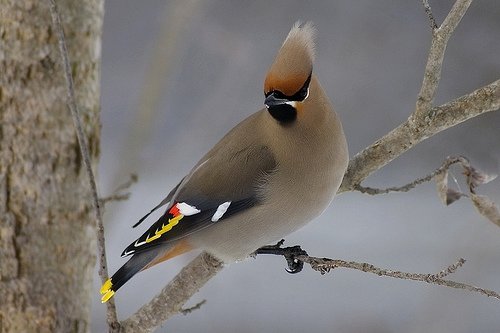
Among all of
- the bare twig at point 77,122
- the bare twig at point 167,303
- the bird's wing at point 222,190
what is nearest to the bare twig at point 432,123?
the bird's wing at point 222,190

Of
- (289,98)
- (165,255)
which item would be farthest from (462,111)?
(165,255)

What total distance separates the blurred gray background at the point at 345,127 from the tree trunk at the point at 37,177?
119 centimetres

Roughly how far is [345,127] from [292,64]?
200cm

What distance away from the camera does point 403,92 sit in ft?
13.3

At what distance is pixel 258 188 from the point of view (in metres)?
2.16

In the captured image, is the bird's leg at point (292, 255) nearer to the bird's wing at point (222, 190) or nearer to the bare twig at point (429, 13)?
the bird's wing at point (222, 190)

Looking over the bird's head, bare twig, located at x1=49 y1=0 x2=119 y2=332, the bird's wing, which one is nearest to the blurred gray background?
the bird's wing

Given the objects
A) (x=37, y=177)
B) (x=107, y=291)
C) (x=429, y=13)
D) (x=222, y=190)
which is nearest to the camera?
(x=429, y=13)

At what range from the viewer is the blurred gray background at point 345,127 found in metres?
3.53

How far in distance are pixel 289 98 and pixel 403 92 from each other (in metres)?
2.16

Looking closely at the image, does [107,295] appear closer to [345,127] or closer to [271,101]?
[271,101]

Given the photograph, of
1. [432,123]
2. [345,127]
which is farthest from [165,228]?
[345,127]

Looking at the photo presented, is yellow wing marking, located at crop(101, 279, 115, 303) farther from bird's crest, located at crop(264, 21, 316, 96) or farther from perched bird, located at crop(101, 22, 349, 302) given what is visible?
bird's crest, located at crop(264, 21, 316, 96)

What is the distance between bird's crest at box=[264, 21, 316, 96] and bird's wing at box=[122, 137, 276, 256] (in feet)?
0.90
